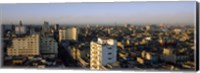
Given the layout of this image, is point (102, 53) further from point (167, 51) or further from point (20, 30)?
point (20, 30)

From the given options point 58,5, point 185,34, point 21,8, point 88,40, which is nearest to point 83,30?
point 88,40

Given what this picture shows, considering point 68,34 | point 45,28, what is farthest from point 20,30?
point 68,34

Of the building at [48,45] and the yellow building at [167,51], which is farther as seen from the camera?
the building at [48,45]

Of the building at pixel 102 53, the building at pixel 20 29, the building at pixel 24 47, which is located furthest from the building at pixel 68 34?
the building at pixel 20 29

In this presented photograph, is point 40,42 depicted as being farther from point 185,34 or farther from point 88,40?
point 185,34

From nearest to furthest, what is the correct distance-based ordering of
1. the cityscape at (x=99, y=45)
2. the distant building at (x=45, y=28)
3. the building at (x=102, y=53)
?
the cityscape at (x=99, y=45)
the building at (x=102, y=53)
the distant building at (x=45, y=28)

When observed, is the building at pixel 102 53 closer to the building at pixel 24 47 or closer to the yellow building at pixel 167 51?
the yellow building at pixel 167 51
